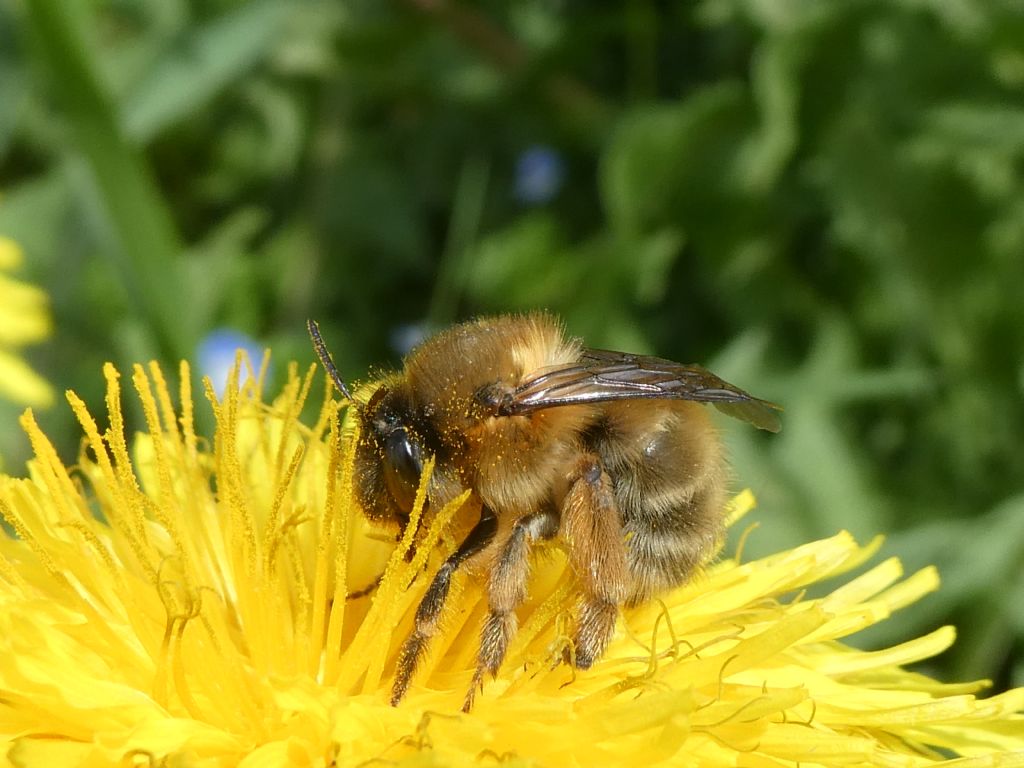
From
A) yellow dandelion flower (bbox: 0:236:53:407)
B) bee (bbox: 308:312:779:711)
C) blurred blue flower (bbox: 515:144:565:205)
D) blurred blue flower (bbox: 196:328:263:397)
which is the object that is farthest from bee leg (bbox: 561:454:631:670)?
blurred blue flower (bbox: 515:144:565:205)

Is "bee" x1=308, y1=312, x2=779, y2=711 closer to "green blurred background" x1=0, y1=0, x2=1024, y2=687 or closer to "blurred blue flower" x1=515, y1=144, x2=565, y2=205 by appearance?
"green blurred background" x1=0, y1=0, x2=1024, y2=687

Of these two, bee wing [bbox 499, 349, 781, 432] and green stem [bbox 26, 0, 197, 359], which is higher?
green stem [bbox 26, 0, 197, 359]

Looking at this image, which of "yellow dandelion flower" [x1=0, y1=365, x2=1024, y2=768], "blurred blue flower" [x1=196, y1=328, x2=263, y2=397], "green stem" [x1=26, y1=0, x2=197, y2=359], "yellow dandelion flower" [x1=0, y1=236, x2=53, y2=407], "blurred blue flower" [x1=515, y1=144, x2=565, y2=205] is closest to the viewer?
"yellow dandelion flower" [x1=0, y1=365, x2=1024, y2=768]

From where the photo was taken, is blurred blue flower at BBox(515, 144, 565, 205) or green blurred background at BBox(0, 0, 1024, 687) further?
blurred blue flower at BBox(515, 144, 565, 205)

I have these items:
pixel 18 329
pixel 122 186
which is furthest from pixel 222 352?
pixel 122 186

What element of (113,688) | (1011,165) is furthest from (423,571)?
(1011,165)

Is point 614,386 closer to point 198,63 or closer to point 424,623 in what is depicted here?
point 424,623

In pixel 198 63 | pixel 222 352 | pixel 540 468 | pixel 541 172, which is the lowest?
pixel 540 468
